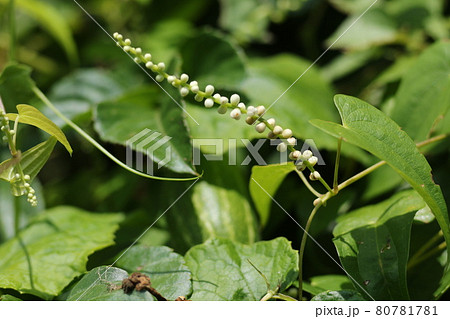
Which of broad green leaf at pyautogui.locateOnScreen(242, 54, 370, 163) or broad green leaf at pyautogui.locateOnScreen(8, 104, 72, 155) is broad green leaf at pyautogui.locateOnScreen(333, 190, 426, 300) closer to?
broad green leaf at pyautogui.locateOnScreen(242, 54, 370, 163)

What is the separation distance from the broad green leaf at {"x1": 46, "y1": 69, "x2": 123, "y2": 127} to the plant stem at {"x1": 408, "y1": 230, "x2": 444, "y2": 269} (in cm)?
71

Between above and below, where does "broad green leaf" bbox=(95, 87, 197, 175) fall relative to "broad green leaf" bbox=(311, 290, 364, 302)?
above

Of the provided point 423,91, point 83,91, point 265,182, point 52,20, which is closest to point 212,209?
point 265,182

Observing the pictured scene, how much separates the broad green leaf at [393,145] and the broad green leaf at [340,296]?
12cm

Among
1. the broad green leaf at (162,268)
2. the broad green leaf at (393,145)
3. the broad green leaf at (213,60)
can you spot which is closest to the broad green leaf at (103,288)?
the broad green leaf at (162,268)

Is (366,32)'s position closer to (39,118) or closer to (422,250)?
(422,250)

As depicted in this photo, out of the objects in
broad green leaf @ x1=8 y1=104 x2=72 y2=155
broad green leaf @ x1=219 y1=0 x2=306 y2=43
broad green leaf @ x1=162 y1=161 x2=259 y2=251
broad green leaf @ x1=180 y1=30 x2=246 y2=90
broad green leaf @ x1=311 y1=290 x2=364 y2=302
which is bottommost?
broad green leaf @ x1=311 y1=290 x2=364 y2=302

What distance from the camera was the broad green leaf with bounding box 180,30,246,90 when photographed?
891 mm

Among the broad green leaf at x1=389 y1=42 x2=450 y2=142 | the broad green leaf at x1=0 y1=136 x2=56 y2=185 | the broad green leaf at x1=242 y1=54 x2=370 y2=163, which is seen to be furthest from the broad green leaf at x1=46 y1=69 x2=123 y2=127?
the broad green leaf at x1=389 y1=42 x2=450 y2=142

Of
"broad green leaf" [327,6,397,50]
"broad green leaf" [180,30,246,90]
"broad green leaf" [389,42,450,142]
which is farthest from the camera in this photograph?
"broad green leaf" [327,6,397,50]

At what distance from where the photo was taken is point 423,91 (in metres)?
0.76

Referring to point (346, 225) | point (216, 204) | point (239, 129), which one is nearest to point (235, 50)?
point (239, 129)

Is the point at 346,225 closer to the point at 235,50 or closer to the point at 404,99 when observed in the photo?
the point at 404,99

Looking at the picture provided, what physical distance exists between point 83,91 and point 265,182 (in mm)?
597
